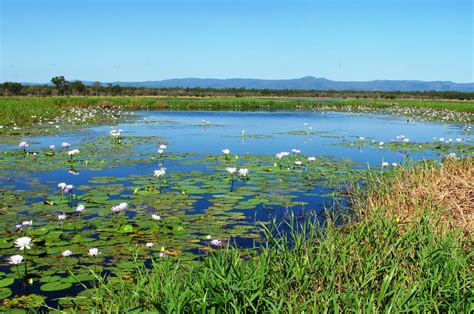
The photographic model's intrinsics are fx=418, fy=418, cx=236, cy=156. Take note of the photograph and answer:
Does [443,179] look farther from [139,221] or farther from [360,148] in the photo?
[360,148]

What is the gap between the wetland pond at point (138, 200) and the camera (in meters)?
5.25

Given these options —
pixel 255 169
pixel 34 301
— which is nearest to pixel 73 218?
pixel 34 301

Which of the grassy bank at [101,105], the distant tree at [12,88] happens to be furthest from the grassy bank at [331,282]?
the distant tree at [12,88]

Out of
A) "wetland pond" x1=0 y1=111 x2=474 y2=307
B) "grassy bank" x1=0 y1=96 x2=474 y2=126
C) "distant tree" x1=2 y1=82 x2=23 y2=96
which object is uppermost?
"distant tree" x1=2 y1=82 x2=23 y2=96

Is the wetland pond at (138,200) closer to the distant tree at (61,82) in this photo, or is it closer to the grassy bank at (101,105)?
the grassy bank at (101,105)

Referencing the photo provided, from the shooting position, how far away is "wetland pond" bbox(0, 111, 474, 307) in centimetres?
525

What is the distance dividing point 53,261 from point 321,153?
436 inches

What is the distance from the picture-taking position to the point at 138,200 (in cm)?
816

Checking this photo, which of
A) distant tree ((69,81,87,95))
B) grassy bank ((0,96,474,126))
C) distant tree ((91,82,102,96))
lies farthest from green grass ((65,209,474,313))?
distant tree ((91,82,102,96))

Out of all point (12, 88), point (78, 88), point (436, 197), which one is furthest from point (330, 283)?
point (78, 88)

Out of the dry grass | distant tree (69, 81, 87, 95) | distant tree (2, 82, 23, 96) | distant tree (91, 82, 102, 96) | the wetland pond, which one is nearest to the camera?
the wetland pond

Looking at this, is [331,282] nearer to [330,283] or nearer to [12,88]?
[330,283]

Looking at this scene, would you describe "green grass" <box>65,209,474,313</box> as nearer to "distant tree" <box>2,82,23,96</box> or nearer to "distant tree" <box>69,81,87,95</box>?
"distant tree" <box>2,82,23,96</box>

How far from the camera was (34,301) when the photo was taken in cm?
436
